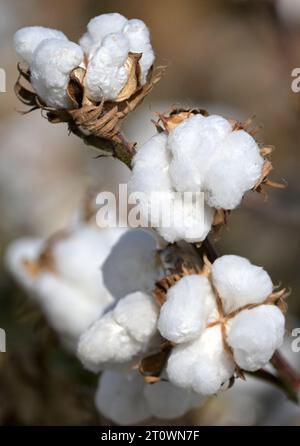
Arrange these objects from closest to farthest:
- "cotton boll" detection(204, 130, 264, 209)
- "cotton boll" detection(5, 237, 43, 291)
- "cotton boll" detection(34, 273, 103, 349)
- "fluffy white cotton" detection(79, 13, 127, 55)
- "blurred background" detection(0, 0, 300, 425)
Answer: "cotton boll" detection(204, 130, 264, 209) → "fluffy white cotton" detection(79, 13, 127, 55) → "cotton boll" detection(34, 273, 103, 349) → "cotton boll" detection(5, 237, 43, 291) → "blurred background" detection(0, 0, 300, 425)

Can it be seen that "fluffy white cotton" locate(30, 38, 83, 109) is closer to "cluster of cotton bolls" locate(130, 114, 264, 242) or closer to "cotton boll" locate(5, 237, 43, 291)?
"cluster of cotton bolls" locate(130, 114, 264, 242)

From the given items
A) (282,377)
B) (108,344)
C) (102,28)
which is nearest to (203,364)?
(108,344)

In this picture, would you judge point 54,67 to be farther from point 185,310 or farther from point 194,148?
point 185,310

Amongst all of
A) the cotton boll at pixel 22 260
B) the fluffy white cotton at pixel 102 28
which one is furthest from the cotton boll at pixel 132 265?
the cotton boll at pixel 22 260

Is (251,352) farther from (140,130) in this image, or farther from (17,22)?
(17,22)

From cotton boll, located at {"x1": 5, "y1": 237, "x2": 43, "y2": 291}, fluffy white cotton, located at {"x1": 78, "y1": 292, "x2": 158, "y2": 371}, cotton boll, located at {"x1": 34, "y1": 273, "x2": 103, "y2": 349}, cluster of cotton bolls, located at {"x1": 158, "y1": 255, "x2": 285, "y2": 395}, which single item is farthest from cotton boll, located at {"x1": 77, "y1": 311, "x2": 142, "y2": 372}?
cotton boll, located at {"x1": 5, "y1": 237, "x2": 43, "y2": 291}
